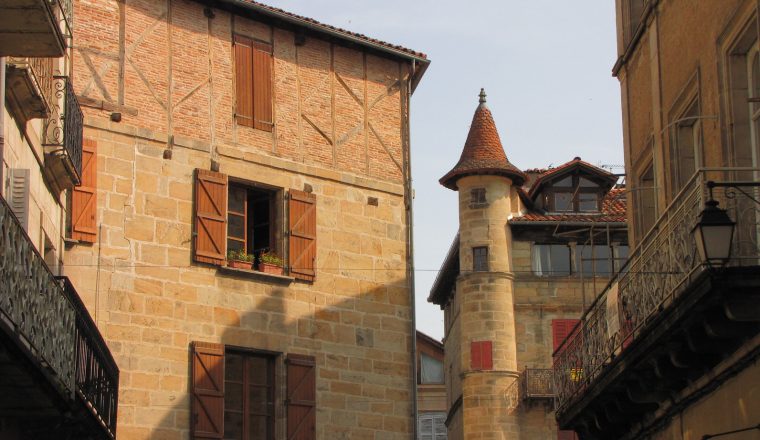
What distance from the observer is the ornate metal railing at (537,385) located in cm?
3959

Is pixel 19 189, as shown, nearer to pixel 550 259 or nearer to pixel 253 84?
pixel 253 84

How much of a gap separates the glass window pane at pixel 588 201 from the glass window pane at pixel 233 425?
2049 centimetres

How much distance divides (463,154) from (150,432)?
20.2m

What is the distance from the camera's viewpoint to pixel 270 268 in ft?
80.5

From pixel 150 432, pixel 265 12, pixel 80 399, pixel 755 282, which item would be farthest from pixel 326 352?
pixel 755 282

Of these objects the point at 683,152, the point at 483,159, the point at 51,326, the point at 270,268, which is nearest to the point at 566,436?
the point at 483,159

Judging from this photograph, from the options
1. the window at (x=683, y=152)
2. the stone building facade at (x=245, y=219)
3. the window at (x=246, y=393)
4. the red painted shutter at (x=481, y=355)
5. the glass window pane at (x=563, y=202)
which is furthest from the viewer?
the glass window pane at (x=563, y=202)

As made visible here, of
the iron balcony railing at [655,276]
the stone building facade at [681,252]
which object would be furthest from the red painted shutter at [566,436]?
the iron balcony railing at [655,276]

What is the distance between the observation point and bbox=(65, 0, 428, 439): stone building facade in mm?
22922

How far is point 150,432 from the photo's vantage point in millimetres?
22453

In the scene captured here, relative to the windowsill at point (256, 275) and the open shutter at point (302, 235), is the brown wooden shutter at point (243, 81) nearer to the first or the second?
the open shutter at point (302, 235)

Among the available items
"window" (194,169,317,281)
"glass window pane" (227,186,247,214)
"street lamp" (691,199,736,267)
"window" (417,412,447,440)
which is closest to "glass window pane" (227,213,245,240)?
"window" (194,169,317,281)

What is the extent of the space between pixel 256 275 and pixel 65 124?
21.0ft

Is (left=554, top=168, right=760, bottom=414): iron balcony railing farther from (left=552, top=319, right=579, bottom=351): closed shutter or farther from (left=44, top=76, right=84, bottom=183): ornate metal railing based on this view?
(left=552, top=319, right=579, bottom=351): closed shutter
